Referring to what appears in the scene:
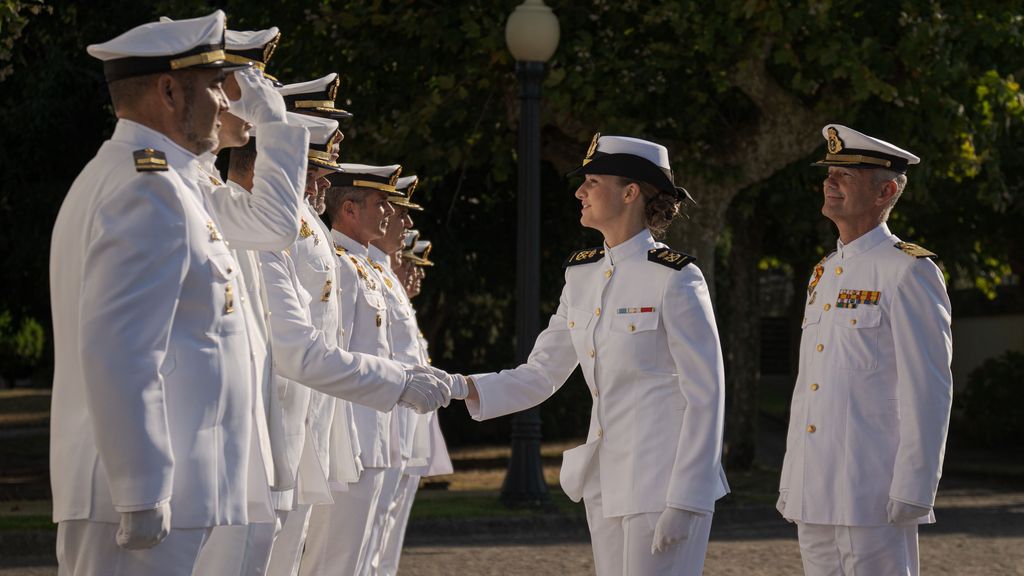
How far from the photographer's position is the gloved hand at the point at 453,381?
18.3ft

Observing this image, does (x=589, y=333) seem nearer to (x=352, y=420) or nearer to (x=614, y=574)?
(x=614, y=574)

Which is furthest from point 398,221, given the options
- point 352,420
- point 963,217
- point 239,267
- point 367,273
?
point 963,217

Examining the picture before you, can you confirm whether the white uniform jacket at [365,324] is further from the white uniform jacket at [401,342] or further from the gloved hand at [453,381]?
the gloved hand at [453,381]

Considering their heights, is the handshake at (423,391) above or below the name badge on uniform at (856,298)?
below

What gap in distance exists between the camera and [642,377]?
5.41m

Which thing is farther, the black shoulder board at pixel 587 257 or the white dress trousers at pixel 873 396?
the black shoulder board at pixel 587 257

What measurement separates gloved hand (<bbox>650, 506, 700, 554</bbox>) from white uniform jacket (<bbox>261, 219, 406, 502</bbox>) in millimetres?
1024

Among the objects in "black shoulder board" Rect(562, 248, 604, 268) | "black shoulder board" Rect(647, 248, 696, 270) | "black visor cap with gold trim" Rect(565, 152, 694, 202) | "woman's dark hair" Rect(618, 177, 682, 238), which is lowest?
"black shoulder board" Rect(562, 248, 604, 268)

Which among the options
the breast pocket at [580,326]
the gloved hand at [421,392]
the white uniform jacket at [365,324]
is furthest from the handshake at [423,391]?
the white uniform jacket at [365,324]

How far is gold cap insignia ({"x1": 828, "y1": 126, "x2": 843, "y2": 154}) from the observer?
6.30 m

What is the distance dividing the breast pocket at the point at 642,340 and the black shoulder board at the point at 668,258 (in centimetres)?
20

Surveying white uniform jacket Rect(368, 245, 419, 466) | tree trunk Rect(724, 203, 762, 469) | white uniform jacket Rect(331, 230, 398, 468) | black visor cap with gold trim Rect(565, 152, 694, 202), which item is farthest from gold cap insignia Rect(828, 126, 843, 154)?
tree trunk Rect(724, 203, 762, 469)

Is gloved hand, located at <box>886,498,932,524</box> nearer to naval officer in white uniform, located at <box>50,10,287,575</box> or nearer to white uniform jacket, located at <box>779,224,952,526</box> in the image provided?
white uniform jacket, located at <box>779,224,952,526</box>

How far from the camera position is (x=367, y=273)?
26.2 ft
